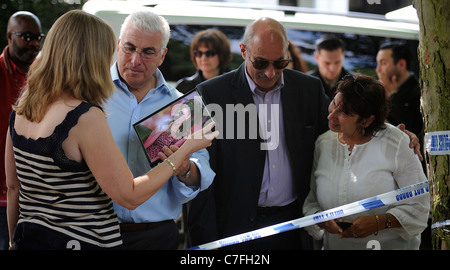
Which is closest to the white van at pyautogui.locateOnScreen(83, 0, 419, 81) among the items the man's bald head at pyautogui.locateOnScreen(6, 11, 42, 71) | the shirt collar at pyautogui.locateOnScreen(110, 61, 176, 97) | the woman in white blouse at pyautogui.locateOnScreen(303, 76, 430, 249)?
the man's bald head at pyautogui.locateOnScreen(6, 11, 42, 71)

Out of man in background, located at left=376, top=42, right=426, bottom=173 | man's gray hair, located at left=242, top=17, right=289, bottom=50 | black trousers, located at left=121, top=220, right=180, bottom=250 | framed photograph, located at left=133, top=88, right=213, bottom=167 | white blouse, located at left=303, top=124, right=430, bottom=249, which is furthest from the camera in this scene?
man in background, located at left=376, top=42, right=426, bottom=173

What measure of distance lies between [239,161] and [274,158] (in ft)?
0.68

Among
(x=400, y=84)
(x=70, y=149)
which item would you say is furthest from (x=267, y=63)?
(x=400, y=84)

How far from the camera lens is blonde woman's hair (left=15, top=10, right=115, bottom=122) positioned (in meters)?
2.26

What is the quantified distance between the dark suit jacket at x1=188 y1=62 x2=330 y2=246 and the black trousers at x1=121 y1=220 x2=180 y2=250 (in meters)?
0.31

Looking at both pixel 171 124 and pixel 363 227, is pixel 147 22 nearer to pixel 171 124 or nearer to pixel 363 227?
pixel 171 124

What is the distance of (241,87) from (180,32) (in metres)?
1.80

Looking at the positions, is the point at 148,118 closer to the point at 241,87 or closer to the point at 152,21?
the point at 152,21

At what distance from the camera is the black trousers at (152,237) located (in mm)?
2891

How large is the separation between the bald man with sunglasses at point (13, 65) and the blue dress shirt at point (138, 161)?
1.11 meters

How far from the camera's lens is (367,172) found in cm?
312

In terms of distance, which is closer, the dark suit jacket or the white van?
the dark suit jacket

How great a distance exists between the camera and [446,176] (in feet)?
8.69

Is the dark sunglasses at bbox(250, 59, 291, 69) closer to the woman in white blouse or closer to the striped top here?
the woman in white blouse
